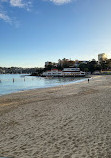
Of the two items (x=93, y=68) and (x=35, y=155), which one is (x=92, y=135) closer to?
(x=35, y=155)

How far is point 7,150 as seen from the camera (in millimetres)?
5082

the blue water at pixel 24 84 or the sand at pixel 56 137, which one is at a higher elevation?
the sand at pixel 56 137

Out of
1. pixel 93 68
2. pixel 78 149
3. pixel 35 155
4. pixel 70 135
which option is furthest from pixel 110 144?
pixel 93 68

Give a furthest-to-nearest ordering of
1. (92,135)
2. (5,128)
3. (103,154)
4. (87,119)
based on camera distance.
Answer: (87,119) < (5,128) < (92,135) < (103,154)

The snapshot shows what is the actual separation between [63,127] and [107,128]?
2.35m

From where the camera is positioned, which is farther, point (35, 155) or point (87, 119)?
point (87, 119)

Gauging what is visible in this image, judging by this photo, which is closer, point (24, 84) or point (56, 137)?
point (56, 137)

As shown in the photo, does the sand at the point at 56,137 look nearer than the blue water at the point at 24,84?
Yes

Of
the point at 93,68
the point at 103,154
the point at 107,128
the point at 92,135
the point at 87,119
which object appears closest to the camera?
the point at 103,154

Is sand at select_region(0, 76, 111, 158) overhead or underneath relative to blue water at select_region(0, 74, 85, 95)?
overhead

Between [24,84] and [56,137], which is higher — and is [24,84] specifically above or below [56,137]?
below

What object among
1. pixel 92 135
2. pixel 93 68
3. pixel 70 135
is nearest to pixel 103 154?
pixel 92 135

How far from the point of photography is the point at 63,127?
23.4ft

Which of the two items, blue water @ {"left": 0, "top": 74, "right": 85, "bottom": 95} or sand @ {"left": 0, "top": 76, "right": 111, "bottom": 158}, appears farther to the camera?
blue water @ {"left": 0, "top": 74, "right": 85, "bottom": 95}
